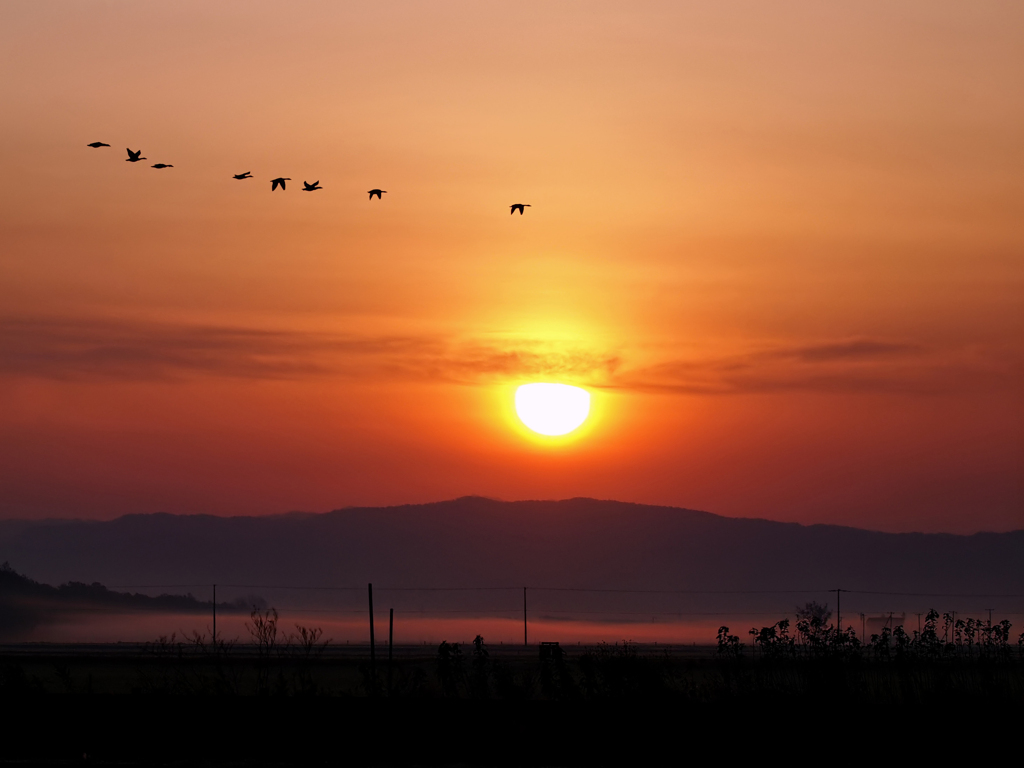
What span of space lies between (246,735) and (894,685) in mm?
18076

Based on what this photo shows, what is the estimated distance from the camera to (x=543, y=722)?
2738cm

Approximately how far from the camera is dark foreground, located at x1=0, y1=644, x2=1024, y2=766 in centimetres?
2519

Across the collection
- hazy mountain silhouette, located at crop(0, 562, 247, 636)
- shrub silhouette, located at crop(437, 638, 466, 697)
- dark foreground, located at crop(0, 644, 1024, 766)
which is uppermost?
hazy mountain silhouette, located at crop(0, 562, 247, 636)

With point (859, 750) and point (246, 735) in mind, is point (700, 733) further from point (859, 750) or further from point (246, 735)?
point (246, 735)

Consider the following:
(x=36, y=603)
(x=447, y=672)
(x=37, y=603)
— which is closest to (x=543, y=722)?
(x=447, y=672)

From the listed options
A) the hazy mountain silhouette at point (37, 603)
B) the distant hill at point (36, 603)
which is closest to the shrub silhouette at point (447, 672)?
the hazy mountain silhouette at point (37, 603)

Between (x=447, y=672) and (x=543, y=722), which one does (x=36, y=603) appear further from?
(x=543, y=722)

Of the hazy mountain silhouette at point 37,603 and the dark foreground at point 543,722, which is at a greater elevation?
the hazy mountain silhouette at point 37,603

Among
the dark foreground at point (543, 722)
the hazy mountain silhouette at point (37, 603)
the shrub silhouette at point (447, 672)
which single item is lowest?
the dark foreground at point (543, 722)

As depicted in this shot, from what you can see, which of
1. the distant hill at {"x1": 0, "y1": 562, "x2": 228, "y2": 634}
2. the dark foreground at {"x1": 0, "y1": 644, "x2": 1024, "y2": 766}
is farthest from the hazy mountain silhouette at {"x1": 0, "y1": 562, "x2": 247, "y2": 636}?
the dark foreground at {"x1": 0, "y1": 644, "x2": 1024, "y2": 766}

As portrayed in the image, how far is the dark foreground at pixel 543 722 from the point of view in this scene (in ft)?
82.6

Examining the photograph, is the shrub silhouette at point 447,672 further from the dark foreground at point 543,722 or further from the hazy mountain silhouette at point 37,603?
A: the hazy mountain silhouette at point 37,603

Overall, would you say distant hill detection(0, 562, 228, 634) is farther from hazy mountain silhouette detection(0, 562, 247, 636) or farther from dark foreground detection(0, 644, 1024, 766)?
dark foreground detection(0, 644, 1024, 766)

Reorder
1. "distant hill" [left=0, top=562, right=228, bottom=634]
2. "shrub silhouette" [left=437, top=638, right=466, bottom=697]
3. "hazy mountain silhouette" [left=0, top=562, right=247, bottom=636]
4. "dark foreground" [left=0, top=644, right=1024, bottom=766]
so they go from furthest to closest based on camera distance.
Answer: "distant hill" [left=0, top=562, right=228, bottom=634] → "hazy mountain silhouette" [left=0, top=562, right=247, bottom=636] → "shrub silhouette" [left=437, top=638, right=466, bottom=697] → "dark foreground" [left=0, top=644, right=1024, bottom=766]
